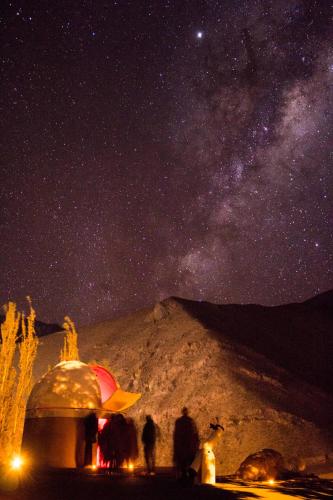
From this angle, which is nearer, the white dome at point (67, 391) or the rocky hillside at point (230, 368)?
the white dome at point (67, 391)

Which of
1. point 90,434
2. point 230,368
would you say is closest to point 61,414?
point 90,434

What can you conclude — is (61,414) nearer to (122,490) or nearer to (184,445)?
(184,445)

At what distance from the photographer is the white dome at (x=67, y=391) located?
42.2ft

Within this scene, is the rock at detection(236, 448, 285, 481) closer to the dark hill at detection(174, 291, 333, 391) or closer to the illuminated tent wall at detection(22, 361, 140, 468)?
the illuminated tent wall at detection(22, 361, 140, 468)

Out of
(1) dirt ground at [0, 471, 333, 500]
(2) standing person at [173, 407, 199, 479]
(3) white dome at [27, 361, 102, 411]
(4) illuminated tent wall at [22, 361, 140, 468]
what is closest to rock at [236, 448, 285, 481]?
(1) dirt ground at [0, 471, 333, 500]

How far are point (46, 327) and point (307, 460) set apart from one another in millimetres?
78419

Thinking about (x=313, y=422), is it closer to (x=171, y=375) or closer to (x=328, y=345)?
(x=171, y=375)

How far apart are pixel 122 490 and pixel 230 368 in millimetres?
17948

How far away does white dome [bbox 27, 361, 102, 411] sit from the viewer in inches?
506

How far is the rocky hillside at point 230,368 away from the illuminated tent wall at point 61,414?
8377 mm

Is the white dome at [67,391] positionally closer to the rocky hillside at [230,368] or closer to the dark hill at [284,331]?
the rocky hillside at [230,368]

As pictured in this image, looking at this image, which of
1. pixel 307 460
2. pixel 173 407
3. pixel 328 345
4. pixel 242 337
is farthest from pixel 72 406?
pixel 328 345

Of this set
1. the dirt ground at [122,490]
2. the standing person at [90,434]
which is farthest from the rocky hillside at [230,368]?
the dirt ground at [122,490]

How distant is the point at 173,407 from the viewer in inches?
928
